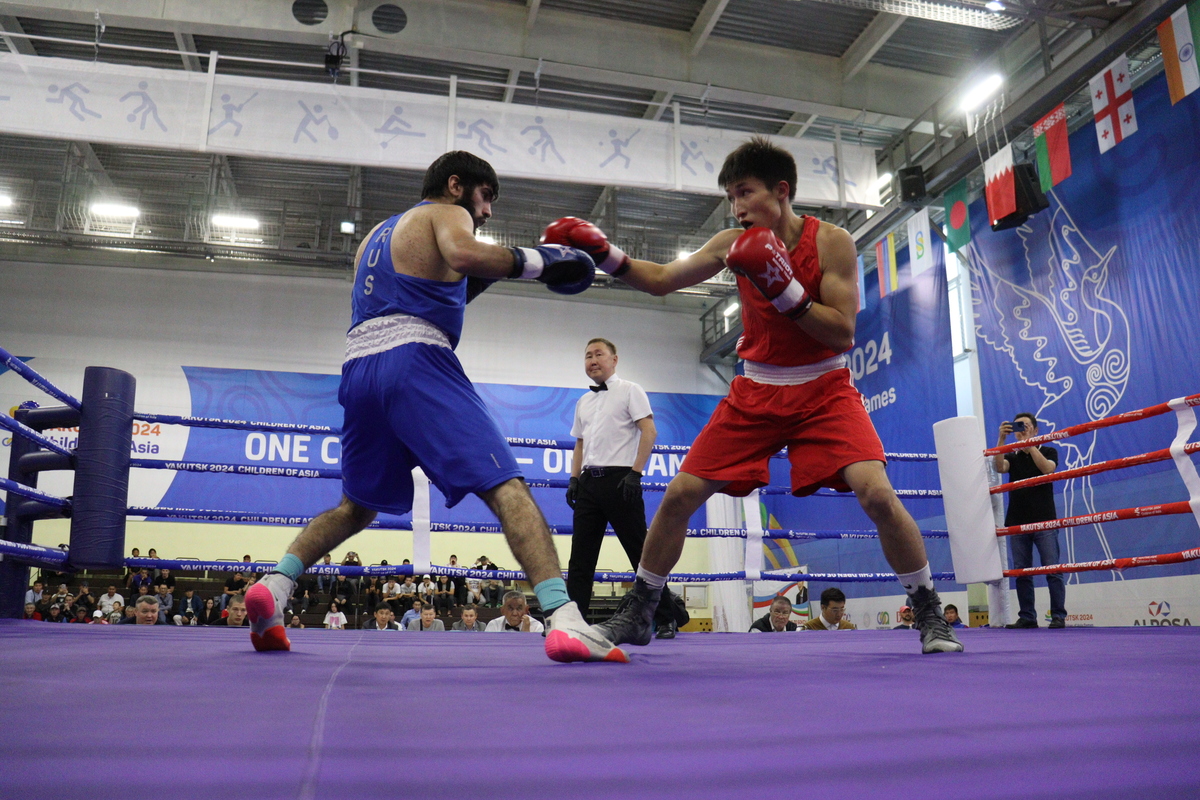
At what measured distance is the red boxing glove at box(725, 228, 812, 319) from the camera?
194 centimetres

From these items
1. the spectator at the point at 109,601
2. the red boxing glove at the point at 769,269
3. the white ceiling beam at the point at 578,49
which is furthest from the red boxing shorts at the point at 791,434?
the spectator at the point at 109,601

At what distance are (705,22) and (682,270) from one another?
6762 millimetres

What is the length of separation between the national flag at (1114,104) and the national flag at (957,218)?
179cm

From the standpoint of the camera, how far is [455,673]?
1.48 metres

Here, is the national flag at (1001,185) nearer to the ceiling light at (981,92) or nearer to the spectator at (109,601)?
the ceiling light at (981,92)

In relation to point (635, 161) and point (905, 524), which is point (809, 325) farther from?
point (635, 161)

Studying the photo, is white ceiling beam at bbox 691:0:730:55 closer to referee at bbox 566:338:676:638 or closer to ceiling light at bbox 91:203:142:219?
referee at bbox 566:338:676:638

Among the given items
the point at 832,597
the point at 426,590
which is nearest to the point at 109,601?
the point at 426,590

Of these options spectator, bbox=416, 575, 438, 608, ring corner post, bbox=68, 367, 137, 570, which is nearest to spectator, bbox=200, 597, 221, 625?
spectator, bbox=416, 575, 438, 608

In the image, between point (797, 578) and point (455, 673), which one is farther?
point (797, 578)

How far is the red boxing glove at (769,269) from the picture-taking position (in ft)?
6.35

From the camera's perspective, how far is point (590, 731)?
834mm

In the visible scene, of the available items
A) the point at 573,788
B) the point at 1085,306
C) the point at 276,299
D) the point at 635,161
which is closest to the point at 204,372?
the point at 276,299

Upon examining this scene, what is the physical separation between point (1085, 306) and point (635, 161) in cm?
413
